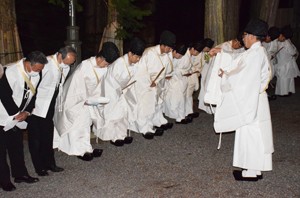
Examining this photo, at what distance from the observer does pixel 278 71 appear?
12.8m

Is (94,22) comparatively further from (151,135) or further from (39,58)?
(39,58)

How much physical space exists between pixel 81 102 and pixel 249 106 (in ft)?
8.42

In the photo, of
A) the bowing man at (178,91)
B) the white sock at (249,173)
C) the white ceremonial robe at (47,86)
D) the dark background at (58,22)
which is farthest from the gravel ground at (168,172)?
the dark background at (58,22)

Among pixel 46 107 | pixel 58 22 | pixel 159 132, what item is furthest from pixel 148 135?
pixel 58 22

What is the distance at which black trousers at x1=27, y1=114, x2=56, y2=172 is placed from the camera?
603 centimetres

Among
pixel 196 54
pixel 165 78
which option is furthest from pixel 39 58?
pixel 196 54

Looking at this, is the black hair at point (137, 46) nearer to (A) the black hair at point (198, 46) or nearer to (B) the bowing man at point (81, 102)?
(B) the bowing man at point (81, 102)

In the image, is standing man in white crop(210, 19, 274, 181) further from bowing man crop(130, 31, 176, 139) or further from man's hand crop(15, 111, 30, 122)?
man's hand crop(15, 111, 30, 122)

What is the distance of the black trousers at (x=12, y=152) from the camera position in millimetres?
5535

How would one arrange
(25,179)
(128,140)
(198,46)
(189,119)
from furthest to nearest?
(189,119)
(198,46)
(128,140)
(25,179)

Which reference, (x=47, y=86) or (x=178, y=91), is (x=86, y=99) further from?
(x=178, y=91)

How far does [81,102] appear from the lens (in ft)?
22.3

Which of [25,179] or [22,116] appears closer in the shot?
[22,116]

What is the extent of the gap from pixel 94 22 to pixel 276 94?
7427 millimetres
